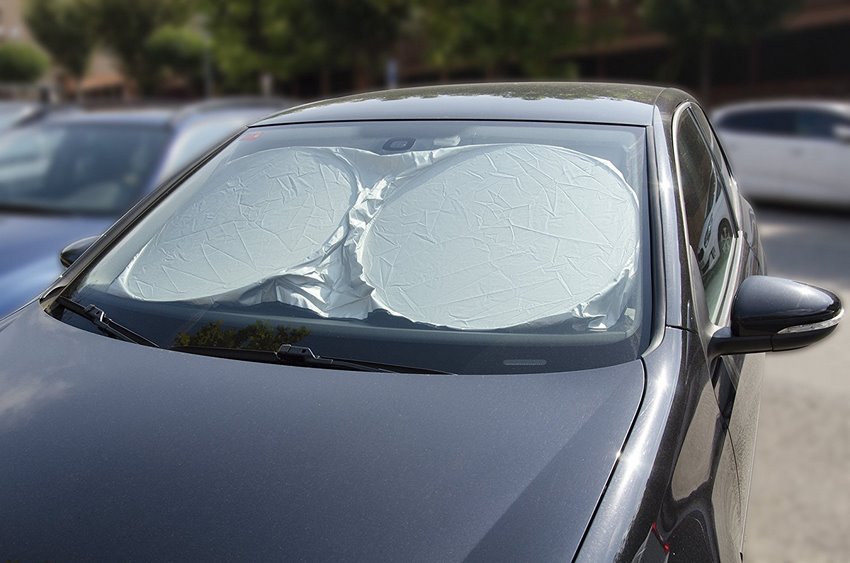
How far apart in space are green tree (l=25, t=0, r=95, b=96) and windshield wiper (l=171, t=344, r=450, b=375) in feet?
131

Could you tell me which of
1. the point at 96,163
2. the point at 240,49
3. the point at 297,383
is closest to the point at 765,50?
the point at 240,49

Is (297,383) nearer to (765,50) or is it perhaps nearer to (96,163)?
(96,163)

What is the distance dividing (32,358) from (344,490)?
97cm

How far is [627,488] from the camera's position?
5.25 feet

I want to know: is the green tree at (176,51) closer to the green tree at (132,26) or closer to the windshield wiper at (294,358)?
the green tree at (132,26)

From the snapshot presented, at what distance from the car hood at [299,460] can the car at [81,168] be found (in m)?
2.36

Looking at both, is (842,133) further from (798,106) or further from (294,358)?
(294,358)

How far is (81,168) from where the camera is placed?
213 inches

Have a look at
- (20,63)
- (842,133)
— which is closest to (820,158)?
(842,133)

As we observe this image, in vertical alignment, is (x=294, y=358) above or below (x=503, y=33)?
above

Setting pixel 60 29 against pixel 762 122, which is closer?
pixel 762 122

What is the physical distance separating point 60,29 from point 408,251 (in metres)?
41.3

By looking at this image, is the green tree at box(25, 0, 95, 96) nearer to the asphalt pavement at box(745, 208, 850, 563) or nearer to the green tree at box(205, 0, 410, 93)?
the green tree at box(205, 0, 410, 93)

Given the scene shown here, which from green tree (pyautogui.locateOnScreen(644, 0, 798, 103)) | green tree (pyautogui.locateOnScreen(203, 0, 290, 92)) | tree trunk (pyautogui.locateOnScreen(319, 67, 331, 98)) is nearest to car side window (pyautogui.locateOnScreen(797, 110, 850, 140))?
green tree (pyautogui.locateOnScreen(644, 0, 798, 103))
